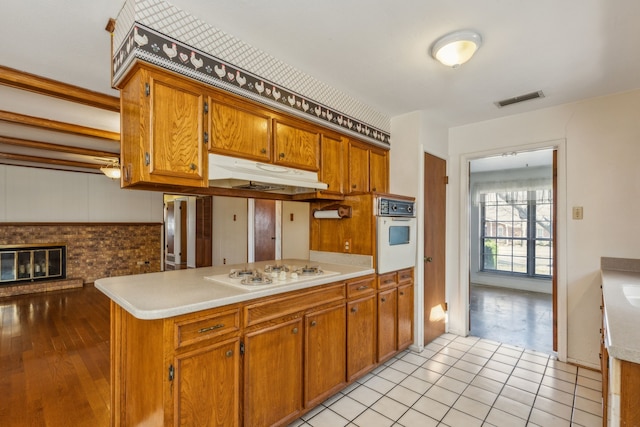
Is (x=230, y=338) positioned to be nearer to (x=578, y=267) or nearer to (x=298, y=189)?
(x=298, y=189)

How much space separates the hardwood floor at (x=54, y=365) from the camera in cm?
200

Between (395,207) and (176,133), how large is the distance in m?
1.92

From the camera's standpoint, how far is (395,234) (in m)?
2.84

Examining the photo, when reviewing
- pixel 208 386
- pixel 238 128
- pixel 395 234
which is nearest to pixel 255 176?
pixel 238 128

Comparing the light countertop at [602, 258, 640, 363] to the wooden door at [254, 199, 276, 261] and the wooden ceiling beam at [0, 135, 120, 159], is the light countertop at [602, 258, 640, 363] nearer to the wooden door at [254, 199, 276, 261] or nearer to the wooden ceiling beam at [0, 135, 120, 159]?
the wooden door at [254, 199, 276, 261]

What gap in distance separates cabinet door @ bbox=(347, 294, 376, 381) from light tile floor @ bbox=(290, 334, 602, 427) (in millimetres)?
139

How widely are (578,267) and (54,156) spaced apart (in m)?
7.43

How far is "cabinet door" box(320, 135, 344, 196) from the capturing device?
2.67 metres

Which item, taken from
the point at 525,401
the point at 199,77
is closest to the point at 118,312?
the point at 199,77

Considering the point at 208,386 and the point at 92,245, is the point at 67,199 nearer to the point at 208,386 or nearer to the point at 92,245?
the point at 92,245

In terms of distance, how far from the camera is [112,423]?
5.99 ft

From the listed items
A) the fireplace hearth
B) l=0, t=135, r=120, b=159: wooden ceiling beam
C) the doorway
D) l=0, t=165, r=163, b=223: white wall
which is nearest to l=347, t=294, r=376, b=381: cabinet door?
the doorway

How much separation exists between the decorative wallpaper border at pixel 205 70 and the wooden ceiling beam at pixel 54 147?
339cm

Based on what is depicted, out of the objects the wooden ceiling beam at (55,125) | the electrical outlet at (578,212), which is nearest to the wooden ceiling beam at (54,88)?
the wooden ceiling beam at (55,125)
